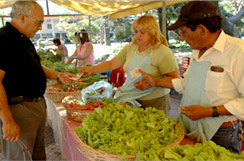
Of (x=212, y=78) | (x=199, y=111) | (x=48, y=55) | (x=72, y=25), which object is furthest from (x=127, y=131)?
(x=72, y=25)

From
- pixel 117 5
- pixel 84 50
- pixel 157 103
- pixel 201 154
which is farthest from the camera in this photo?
pixel 84 50

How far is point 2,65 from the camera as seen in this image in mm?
1601

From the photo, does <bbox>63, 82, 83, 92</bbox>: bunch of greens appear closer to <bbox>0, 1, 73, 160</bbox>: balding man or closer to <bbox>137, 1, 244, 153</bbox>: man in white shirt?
<bbox>0, 1, 73, 160</bbox>: balding man

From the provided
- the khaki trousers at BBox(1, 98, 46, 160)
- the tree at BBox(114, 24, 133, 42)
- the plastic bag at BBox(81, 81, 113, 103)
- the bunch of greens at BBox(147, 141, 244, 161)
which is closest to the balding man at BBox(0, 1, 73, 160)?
the khaki trousers at BBox(1, 98, 46, 160)

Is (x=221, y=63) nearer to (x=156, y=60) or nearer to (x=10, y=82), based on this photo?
(x=156, y=60)

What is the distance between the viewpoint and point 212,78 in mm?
1235

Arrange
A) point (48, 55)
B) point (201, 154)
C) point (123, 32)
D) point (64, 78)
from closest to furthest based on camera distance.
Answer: point (201, 154)
point (64, 78)
point (48, 55)
point (123, 32)

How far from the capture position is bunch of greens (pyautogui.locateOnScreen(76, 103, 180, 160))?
1.09m

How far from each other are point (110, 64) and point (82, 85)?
0.65 meters

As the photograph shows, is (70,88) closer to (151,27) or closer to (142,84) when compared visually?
(142,84)

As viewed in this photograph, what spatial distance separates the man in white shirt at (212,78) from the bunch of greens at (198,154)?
333 mm

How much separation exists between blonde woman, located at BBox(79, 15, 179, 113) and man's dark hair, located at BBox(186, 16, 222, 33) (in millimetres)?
668

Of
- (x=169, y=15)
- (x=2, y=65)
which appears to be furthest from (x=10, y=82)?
(x=169, y=15)

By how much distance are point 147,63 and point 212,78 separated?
28.0 inches
